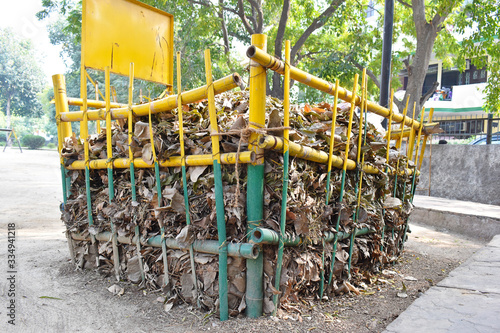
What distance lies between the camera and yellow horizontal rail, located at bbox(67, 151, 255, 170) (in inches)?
84.9

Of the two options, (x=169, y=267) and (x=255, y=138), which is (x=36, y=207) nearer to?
(x=169, y=267)

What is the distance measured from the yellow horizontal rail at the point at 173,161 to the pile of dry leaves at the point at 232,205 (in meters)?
0.05

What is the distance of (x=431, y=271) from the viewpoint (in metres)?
3.80

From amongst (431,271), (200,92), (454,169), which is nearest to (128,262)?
(200,92)

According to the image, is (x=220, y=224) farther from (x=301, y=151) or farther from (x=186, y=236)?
(x=301, y=151)

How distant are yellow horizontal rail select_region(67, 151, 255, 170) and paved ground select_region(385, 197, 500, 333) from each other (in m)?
1.16

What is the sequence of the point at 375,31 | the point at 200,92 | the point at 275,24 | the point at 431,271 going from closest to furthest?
the point at 200,92 → the point at 431,271 → the point at 375,31 → the point at 275,24

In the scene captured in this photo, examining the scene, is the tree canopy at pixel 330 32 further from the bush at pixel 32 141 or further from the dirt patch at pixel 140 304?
the bush at pixel 32 141

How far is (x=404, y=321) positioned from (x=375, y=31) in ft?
37.4

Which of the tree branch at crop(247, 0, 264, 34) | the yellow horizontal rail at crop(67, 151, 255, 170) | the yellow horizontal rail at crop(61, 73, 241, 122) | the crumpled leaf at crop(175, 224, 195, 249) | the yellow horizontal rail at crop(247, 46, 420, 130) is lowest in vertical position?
the crumpled leaf at crop(175, 224, 195, 249)

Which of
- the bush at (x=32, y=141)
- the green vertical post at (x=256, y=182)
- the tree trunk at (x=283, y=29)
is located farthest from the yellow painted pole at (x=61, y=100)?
the bush at (x=32, y=141)

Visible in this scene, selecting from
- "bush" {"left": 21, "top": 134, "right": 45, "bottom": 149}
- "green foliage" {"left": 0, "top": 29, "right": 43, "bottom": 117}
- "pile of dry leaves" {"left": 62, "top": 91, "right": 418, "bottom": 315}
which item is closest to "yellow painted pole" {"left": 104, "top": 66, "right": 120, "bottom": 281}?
"pile of dry leaves" {"left": 62, "top": 91, "right": 418, "bottom": 315}

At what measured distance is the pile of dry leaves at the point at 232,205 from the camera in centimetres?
226

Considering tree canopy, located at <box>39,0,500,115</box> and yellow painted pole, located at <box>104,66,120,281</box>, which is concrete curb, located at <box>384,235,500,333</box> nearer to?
yellow painted pole, located at <box>104,66,120,281</box>
